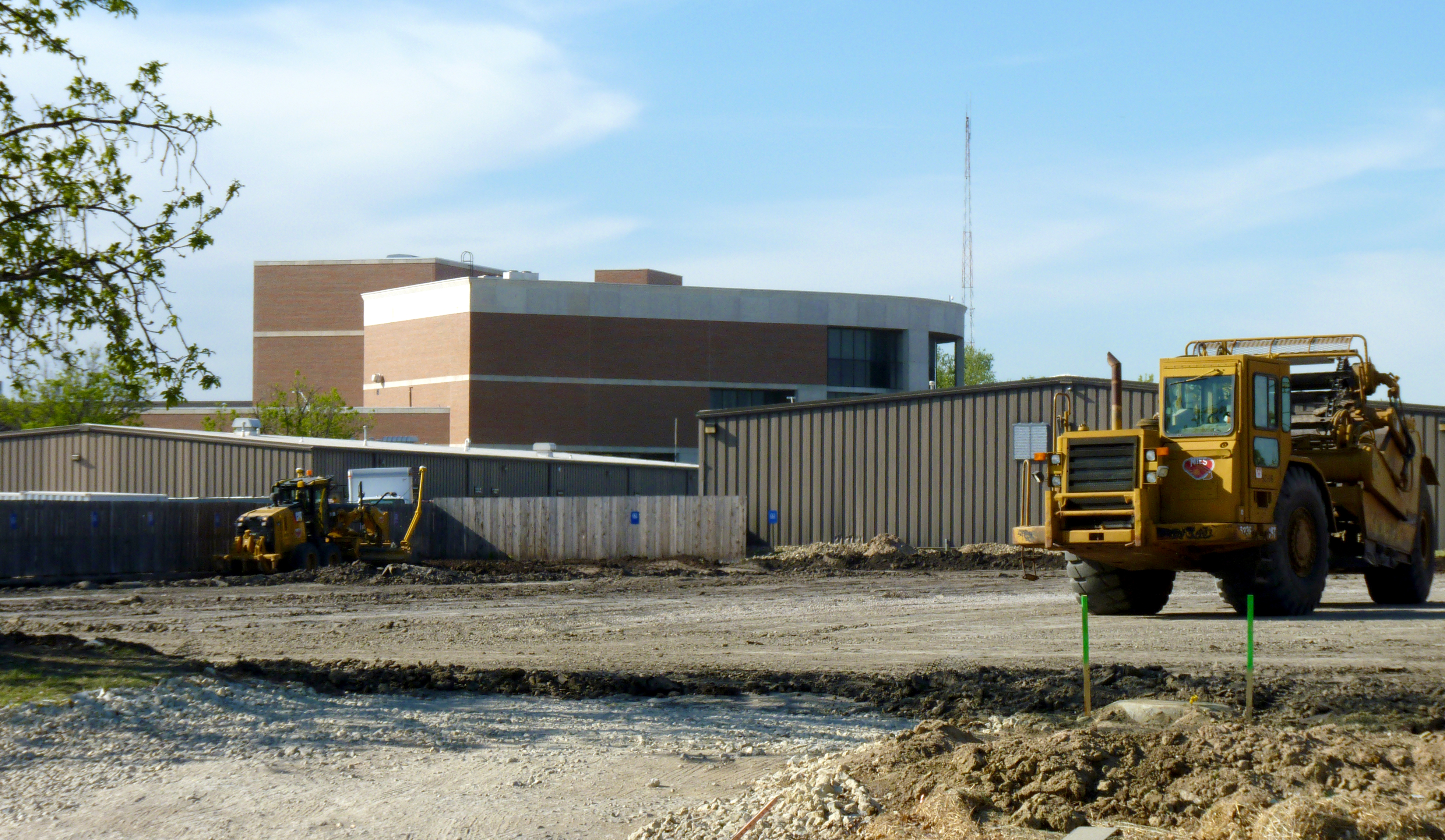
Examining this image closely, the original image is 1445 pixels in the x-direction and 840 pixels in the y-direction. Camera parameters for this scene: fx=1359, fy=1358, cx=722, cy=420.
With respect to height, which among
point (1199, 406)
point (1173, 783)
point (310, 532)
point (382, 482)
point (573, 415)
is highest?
point (573, 415)

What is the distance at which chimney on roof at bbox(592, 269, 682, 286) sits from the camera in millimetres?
76625

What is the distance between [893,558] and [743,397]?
34923mm

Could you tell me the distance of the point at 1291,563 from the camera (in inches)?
696

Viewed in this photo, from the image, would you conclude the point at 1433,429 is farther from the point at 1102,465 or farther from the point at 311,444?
the point at 311,444

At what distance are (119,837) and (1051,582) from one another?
22223 millimetres

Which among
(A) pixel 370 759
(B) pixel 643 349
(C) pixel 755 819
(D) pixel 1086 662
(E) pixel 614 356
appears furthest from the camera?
(B) pixel 643 349

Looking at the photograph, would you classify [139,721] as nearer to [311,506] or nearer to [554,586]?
[554,586]

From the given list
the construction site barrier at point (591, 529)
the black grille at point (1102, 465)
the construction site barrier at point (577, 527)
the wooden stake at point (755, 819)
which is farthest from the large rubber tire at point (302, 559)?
the wooden stake at point (755, 819)

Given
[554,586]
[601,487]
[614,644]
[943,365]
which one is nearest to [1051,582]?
[554,586]

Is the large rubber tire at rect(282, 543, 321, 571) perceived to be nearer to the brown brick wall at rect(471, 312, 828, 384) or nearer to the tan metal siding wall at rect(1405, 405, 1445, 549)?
the tan metal siding wall at rect(1405, 405, 1445, 549)

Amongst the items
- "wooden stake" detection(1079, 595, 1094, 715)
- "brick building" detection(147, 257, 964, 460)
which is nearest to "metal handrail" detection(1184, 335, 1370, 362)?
"wooden stake" detection(1079, 595, 1094, 715)

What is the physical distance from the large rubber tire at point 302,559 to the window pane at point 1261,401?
70.7 ft

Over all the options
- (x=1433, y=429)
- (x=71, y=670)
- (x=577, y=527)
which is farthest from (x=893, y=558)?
(x=71, y=670)

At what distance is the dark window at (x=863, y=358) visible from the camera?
70062 mm
